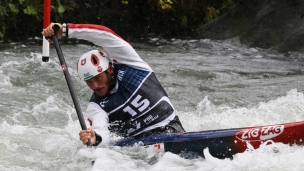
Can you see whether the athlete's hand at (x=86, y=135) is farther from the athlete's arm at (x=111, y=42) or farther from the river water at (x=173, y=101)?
the athlete's arm at (x=111, y=42)

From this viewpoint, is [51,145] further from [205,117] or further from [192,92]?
[192,92]

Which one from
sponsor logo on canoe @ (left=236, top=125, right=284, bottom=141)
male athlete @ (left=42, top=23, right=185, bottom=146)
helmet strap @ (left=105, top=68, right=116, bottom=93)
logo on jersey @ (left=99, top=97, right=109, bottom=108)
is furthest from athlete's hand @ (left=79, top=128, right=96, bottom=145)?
sponsor logo on canoe @ (left=236, top=125, right=284, bottom=141)

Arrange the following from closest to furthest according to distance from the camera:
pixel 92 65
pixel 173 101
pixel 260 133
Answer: pixel 260 133
pixel 92 65
pixel 173 101

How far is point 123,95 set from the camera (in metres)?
5.61

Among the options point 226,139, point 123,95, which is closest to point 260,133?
point 226,139

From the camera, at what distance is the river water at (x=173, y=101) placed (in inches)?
211

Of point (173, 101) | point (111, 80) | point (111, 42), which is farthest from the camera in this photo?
point (173, 101)

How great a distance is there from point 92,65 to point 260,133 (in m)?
1.64

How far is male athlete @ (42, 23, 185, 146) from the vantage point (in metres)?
5.53

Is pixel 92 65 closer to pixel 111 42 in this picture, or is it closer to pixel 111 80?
pixel 111 80

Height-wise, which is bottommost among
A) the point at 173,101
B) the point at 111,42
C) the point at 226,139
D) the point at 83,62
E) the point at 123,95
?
the point at 173,101

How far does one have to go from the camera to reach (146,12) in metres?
15.0

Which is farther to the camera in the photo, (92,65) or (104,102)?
(104,102)

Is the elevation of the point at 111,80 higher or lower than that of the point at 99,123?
higher
